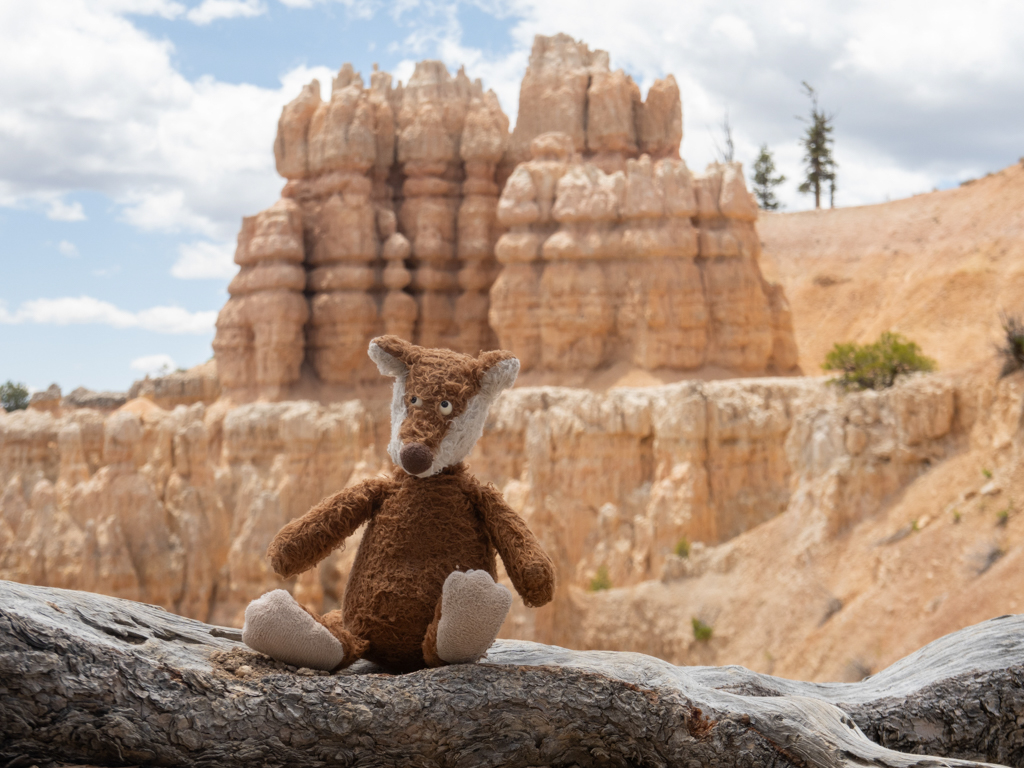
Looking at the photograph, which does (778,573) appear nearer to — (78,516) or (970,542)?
(970,542)

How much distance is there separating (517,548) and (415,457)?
1.98 feet

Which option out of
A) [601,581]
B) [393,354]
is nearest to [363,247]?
[601,581]

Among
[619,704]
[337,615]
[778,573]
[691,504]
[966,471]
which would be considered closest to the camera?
[619,704]

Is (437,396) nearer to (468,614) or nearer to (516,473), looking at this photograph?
(468,614)

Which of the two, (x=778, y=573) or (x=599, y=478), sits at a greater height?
(x=599, y=478)

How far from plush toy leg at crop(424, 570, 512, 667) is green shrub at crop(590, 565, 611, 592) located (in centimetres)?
1701

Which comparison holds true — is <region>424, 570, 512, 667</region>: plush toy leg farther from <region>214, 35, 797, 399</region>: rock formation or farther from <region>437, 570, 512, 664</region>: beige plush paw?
<region>214, 35, 797, 399</region>: rock formation

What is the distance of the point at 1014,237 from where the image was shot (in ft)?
103

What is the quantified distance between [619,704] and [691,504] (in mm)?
17304

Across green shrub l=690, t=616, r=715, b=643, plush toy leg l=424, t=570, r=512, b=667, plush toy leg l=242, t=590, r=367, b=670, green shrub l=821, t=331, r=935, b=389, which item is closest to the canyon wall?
green shrub l=821, t=331, r=935, b=389

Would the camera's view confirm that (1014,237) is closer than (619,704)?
No

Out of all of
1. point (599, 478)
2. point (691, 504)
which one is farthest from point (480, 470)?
point (691, 504)

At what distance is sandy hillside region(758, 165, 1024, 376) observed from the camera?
2898cm

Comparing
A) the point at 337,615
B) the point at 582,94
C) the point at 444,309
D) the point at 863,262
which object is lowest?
the point at 337,615
